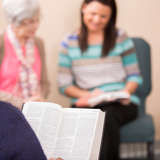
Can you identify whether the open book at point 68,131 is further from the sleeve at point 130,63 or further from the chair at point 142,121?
the sleeve at point 130,63

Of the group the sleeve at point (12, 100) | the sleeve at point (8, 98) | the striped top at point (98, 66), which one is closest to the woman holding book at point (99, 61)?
the striped top at point (98, 66)

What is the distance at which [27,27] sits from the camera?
8.07 ft

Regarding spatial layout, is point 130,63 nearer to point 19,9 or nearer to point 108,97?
point 108,97

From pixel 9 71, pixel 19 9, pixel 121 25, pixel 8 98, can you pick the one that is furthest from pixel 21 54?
pixel 121 25

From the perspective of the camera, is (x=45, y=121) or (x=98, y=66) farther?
(x=98, y=66)

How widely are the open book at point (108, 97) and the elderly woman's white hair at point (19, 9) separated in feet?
1.96

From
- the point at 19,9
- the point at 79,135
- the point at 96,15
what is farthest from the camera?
the point at 96,15

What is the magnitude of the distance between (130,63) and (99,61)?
7.8 inches

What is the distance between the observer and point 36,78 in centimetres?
253

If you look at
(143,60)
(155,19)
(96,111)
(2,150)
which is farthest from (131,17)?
(2,150)

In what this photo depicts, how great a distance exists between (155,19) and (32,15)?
1.21 metres

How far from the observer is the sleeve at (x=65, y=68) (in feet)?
8.91

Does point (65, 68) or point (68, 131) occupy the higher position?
point (68, 131)

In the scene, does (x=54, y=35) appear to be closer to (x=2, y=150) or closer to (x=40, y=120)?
(x=40, y=120)
